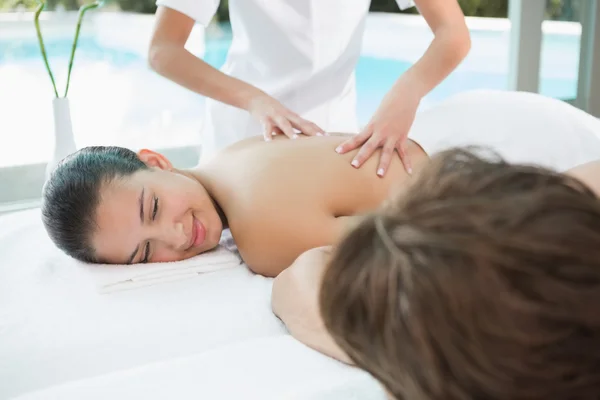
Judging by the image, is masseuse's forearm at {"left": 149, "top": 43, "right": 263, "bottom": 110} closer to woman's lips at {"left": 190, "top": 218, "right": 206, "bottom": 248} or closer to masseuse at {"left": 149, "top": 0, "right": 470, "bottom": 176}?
masseuse at {"left": 149, "top": 0, "right": 470, "bottom": 176}

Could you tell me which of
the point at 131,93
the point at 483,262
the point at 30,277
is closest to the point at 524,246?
the point at 483,262

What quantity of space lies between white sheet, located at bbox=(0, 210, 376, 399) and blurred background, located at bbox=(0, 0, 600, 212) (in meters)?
0.97

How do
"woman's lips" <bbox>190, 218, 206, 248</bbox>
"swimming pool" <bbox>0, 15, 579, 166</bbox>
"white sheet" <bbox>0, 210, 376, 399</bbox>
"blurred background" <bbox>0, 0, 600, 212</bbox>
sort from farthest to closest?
"swimming pool" <bbox>0, 15, 579, 166</bbox> → "blurred background" <bbox>0, 0, 600, 212</bbox> → "woman's lips" <bbox>190, 218, 206, 248</bbox> → "white sheet" <bbox>0, 210, 376, 399</bbox>

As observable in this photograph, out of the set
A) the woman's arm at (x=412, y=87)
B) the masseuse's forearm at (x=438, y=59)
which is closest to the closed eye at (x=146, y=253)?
the woman's arm at (x=412, y=87)

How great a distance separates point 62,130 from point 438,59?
112 centimetres

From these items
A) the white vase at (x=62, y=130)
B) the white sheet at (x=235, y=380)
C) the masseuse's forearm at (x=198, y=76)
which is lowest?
the white sheet at (x=235, y=380)

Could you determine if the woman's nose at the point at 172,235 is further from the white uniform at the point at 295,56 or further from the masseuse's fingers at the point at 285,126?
the white uniform at the point at 295,56

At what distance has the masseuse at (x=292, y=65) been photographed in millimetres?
1624

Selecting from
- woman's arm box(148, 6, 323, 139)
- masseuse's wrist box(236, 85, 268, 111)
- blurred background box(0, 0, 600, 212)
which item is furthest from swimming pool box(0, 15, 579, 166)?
masseuse's wrist box(236, 85, 268, 111)

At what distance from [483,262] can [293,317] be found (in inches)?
25.5

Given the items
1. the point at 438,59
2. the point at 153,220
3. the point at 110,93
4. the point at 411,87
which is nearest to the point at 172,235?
the point at 153,220

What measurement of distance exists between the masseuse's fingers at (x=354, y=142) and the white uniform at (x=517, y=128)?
17cm

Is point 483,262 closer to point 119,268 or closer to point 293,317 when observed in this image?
point 293,317

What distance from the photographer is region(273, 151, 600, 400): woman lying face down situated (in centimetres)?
57
